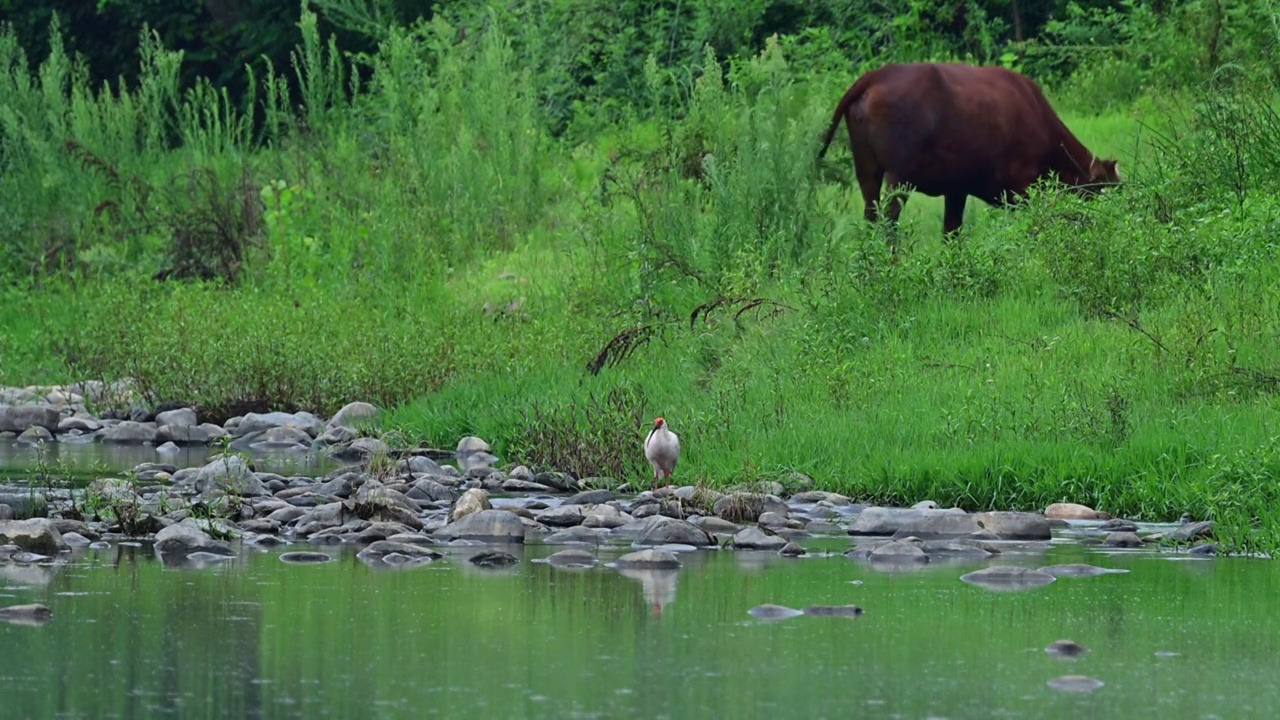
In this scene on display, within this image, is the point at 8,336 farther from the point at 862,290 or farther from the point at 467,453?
the point at 862,290

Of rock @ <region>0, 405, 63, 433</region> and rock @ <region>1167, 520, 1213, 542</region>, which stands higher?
rock @ <region>0, 405, 63, 433</region>

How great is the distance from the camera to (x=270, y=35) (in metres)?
26.7

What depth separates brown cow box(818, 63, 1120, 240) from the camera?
48.0 feet

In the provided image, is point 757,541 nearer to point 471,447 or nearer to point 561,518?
point 561,518

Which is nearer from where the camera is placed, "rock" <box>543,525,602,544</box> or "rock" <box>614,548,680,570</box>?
"rock" <box>614,548,680,570</box>

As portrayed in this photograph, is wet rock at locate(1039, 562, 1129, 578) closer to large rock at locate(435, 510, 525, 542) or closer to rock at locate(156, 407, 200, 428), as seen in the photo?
large rock at locate(435, 510, 525, 542)

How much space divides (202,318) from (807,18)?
9514 mm

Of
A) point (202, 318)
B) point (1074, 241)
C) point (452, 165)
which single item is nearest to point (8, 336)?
point (202, 318)

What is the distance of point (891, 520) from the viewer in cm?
844

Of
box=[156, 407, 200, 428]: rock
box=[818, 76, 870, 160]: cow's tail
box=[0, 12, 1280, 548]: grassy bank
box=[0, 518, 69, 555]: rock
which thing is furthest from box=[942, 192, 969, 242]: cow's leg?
box=[0, 518, 69, 555]: rock

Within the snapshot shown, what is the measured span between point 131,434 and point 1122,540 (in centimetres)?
701

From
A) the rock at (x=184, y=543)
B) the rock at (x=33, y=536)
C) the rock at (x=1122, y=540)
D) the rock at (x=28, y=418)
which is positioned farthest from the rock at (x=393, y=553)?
the rock at (x=28, y=418)

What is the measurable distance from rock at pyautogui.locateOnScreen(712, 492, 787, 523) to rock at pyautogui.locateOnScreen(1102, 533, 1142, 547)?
55.2 inches

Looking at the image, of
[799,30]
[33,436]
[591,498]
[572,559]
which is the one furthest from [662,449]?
[799,30]
